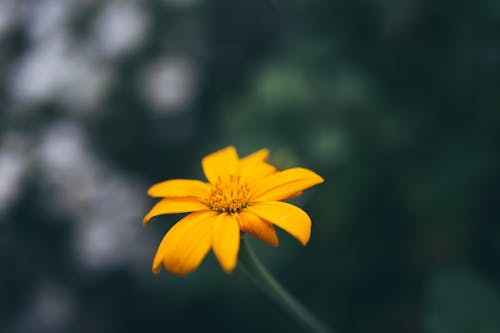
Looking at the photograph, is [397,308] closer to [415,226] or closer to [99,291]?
[415,226]

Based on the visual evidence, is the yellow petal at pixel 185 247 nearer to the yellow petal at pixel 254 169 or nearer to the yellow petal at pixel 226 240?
the yellow petal at pixel 226 240

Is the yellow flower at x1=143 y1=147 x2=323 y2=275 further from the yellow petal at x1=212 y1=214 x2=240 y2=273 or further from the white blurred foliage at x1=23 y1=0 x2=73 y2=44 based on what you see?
the white blurred foliage at x1=23 y1=0 x2=73 y2=44

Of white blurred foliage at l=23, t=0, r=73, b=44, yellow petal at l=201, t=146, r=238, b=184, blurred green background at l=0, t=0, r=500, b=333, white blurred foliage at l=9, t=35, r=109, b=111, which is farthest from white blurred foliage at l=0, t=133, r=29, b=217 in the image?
yellow petal at l=201, t=146, r=238, b=184

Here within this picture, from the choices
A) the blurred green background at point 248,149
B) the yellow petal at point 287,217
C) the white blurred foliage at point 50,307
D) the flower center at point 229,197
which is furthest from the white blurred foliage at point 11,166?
the yellow petal at point 287,217

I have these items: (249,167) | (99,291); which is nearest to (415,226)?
(249,167)

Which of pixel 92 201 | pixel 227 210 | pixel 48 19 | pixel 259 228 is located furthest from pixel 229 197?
pixel 48 19

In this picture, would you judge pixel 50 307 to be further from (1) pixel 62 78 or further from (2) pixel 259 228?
(2) pixel 259 228
